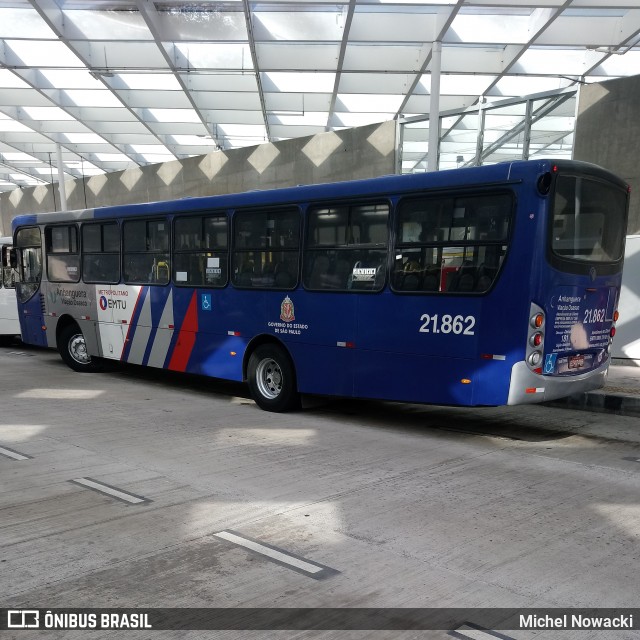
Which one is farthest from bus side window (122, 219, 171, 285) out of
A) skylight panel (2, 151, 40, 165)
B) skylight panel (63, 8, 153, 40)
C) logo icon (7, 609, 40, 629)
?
skylight panel (2, 151, 40, 165)

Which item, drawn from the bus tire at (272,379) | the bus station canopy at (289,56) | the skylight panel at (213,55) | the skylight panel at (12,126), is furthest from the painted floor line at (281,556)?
the skylight panel at (12,126)

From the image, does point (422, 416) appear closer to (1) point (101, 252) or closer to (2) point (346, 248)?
(2) point (346, 248)

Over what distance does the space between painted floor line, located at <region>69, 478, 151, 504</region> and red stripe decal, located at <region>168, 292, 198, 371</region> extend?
4484mm

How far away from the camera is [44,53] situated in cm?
1525

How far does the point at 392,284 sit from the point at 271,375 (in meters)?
2.55

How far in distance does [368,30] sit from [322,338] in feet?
26.0

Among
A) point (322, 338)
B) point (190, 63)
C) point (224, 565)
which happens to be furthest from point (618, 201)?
point (190, 63)

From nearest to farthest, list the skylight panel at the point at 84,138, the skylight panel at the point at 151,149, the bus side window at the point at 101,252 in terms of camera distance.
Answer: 1. the bus side window at the point at 101,252
2. the skylight panel at the point at 84,138
3. the skylight panel at the point at 151,149

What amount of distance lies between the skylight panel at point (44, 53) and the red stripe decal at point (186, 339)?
876cm

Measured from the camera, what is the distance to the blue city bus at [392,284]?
263 inches

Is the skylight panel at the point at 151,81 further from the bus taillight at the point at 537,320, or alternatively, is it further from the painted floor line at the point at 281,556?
the painted floor line at the point at 281,556

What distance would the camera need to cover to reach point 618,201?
24.3 feet

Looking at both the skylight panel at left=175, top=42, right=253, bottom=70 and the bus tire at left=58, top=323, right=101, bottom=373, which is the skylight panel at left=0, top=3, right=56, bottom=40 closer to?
the skylight panel at left=175, top=42, right=253, bottom=70

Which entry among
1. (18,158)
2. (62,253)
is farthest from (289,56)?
(18,158)
